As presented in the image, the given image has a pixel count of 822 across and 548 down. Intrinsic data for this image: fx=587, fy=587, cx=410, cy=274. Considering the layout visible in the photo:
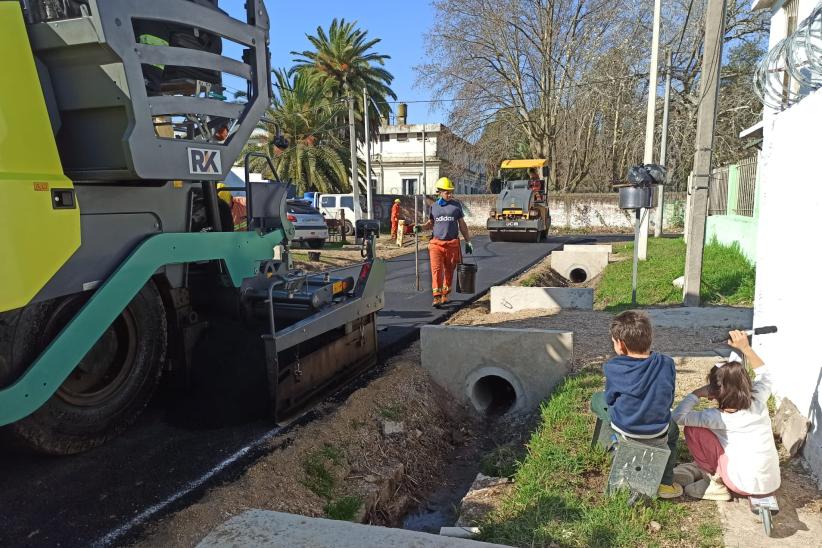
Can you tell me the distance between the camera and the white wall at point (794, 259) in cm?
362

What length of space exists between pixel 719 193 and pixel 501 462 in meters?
14.3

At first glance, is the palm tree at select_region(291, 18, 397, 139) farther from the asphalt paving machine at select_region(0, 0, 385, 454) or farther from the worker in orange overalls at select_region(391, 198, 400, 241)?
the asphalt paving machine at select_region(0, 0, 385, 454)

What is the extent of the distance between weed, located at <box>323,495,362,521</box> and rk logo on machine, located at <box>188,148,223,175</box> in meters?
2.41

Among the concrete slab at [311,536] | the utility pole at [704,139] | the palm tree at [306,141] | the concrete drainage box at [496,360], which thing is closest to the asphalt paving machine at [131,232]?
the concrete drainage box at [496,360]

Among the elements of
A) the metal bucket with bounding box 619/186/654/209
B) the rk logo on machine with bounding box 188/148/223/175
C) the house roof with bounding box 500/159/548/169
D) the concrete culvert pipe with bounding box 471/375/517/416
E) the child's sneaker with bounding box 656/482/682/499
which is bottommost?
the concrete culvert pipe with bounding box 471/375/517/416

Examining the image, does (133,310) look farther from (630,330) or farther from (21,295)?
(630,330)

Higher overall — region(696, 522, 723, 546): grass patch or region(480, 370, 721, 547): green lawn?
region(696, 522, 723, 546): grass patch

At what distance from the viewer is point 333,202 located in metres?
26.1

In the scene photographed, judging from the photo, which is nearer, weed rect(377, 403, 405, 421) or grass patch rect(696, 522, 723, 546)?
grass patch rect(696, 522, 723, 546)

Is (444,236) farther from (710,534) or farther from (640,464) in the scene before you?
(710,534)

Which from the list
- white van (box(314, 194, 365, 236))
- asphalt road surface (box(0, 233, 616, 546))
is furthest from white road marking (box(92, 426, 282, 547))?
white van (box(314, 194, 365, 236))

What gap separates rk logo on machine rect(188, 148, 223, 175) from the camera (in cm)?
396

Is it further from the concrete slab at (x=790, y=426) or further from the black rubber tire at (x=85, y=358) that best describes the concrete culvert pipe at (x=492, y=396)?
the black rubber tire at (x=85, y=358)

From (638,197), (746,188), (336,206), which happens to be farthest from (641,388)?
(336,206)
